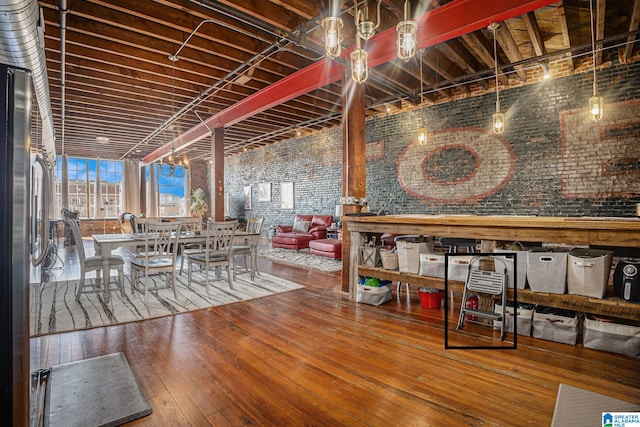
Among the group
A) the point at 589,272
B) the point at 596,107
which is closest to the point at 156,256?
the point at 589,272

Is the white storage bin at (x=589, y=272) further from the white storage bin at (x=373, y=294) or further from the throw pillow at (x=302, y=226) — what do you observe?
the throw pillow at (x=302, y=226)

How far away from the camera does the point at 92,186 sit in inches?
535

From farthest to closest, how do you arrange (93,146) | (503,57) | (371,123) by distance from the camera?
(93,146) < (371,123) < (503,57)

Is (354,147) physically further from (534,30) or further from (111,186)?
(111,186)

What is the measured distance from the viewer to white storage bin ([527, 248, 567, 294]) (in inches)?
107

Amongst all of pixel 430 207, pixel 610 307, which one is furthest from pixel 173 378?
pixel 430 207

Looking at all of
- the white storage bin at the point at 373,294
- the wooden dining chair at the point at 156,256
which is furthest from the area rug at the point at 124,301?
the white storage bin at the point at 373,294

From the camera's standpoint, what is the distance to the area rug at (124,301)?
3.33 meters

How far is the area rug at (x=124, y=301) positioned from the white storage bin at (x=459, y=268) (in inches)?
92.3

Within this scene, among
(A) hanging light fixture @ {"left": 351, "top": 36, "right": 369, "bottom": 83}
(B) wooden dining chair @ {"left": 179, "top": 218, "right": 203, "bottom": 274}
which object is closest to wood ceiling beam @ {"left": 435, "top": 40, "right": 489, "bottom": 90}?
(A) hanging light fixture @ {"left": 351, "top": 36, "right": 369, "bottom": 83}

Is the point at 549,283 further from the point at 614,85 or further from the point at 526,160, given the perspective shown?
the point at 614,85

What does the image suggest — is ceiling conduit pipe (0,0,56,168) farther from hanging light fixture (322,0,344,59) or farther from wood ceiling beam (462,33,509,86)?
wood ceiling beam (462,33,509,86)

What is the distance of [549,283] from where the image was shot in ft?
9.07

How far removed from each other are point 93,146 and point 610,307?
48.0 feet
